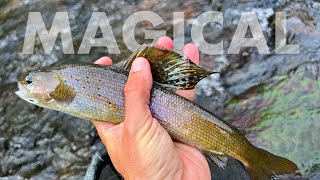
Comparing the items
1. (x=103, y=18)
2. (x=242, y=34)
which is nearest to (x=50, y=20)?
(x=103, y=18)

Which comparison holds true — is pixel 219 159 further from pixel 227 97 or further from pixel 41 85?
pixel 227 97

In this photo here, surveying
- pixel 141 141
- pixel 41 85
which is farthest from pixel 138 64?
pixel 41 85

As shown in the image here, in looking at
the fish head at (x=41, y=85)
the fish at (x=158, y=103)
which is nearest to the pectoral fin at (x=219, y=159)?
the fish at (x=158, y=103)

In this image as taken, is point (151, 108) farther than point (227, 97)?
No

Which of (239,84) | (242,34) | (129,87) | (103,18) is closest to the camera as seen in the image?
(129,87)

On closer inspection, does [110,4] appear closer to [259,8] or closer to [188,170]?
[259,8]

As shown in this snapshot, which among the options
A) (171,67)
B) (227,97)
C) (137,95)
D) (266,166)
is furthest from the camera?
(227,97)

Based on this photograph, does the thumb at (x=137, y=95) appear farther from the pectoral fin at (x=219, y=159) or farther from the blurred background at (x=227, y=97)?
the blurred background at (x=227, y=97)
